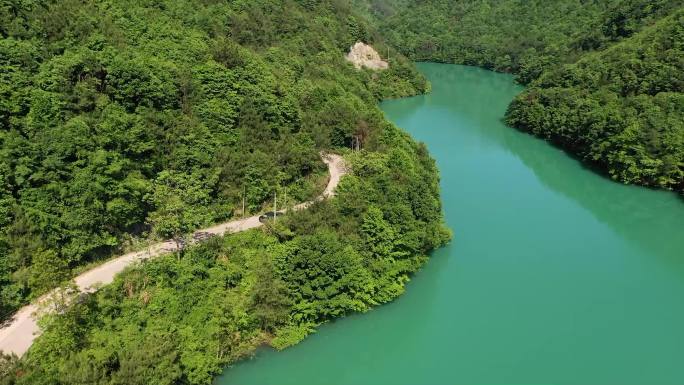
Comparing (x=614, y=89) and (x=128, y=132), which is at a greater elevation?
(x=614, y=89)

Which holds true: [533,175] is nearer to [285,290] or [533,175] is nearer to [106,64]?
[285,290]

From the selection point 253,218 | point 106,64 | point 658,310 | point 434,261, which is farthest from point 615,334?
point 106,64

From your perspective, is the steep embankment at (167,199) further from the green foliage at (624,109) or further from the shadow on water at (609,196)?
the green foliage at (624,109)

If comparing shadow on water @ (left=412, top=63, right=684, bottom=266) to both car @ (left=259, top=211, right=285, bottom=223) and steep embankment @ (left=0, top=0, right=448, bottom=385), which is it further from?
car @ (left=259, top=211, right=285, bottom=223)

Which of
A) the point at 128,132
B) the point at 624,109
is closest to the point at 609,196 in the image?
the point at 624,109

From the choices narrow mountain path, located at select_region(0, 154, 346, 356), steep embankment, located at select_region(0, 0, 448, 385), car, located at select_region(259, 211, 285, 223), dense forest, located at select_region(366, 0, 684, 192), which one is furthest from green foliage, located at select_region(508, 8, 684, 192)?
car, located at select_region(259, 211, 285, 223)

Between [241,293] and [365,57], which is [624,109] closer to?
[241,293]
